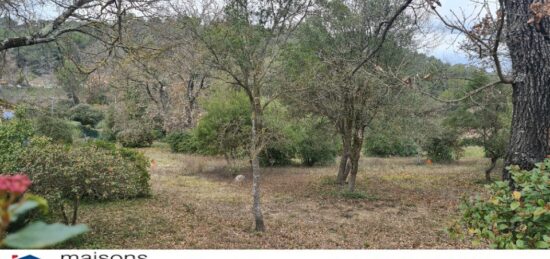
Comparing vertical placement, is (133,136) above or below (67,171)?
above

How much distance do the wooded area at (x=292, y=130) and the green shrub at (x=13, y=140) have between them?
0.11 ft

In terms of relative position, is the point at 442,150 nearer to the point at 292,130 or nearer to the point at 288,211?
the point at 292,130

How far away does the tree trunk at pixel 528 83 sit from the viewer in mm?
3363

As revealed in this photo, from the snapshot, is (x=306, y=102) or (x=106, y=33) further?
(x=306, y=102)

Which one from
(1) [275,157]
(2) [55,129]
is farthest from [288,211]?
(2) [55,129]

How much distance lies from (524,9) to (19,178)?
12.2ft

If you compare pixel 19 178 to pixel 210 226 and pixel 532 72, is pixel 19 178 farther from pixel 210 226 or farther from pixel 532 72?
pixel 210 226

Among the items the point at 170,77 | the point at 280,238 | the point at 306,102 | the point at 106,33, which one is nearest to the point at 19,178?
the point at 106,33

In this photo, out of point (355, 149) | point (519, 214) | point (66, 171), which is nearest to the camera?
point (519, 214)

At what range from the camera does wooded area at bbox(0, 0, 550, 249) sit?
11.1ft

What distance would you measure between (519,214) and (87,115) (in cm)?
3549

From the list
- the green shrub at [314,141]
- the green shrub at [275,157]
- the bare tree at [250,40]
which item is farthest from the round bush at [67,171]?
the green shrub at [275,157]

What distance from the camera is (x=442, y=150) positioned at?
2159 centimetres

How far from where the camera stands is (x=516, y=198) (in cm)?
238
